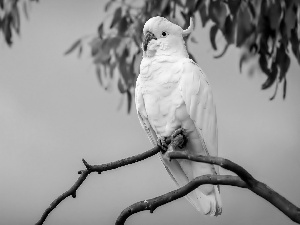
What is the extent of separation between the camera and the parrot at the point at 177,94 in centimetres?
145

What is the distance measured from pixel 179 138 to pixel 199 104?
0.10 meters

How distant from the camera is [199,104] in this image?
4.77 feet

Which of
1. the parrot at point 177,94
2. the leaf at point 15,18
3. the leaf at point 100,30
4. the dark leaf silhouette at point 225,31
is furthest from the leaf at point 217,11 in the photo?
the leaf at point 15,18

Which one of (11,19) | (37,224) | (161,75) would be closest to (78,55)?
(11,19)

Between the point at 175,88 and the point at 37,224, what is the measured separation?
449 millimetres

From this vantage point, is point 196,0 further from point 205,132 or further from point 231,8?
point 205,132

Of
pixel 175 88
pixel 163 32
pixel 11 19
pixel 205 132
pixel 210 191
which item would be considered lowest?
pixel 210 191

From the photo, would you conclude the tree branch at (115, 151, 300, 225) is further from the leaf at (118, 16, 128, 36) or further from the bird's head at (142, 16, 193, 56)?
the leaf at (118, 16, 128, 36)

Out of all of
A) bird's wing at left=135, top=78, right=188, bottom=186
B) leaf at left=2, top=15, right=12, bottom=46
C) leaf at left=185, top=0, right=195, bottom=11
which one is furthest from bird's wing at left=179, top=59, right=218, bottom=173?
leaf at left=2, top=15, right=12, bottom=46

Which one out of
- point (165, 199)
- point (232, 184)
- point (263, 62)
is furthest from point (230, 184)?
point (263, 62)

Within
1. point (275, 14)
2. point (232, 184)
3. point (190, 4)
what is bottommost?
point (232, 184)

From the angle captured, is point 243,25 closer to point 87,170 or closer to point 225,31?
point 225,31

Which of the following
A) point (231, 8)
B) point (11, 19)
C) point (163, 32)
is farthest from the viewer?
point (11, 19)

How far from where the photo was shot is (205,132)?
4.78 ft
